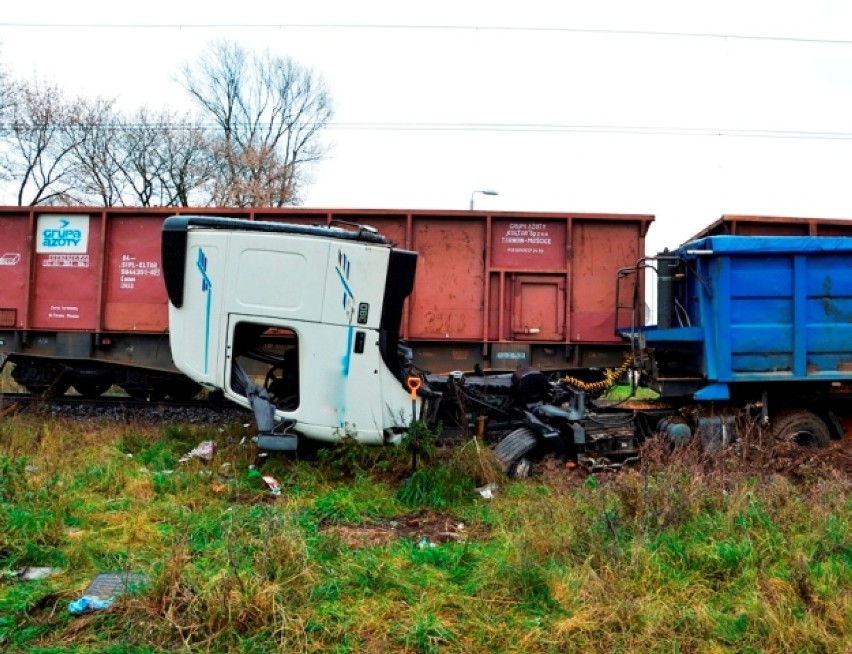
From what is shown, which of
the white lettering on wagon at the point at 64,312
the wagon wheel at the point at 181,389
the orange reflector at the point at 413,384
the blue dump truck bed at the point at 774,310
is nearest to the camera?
the orange reflector at the point at 413,384

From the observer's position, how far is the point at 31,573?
315 cm

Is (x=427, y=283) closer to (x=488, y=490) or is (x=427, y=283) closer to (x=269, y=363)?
(x=269, y=363)

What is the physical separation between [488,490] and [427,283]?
391 cm

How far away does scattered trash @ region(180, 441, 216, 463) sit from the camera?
5.44 metres

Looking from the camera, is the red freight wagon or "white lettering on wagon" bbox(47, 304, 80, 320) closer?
the red freight wagon

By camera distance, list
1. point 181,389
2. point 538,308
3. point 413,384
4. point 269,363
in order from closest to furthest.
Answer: point 413,384 < point 269,363 < point 538,308 < point 181,389

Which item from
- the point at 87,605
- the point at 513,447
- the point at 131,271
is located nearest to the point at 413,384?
the point at 513,447

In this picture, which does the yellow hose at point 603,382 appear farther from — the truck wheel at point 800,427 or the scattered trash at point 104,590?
the scattered trash at point 104,590

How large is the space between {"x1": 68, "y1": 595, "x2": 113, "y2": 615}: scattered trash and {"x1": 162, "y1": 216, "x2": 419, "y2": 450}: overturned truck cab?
6.88ft

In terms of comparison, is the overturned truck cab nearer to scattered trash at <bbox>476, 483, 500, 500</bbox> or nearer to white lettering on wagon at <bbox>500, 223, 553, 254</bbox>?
scattered trash at <bbox>476, 483, 500, 500</bbox>

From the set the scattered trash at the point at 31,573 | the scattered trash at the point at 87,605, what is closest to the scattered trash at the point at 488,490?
the scattered trash at the point at 87,605

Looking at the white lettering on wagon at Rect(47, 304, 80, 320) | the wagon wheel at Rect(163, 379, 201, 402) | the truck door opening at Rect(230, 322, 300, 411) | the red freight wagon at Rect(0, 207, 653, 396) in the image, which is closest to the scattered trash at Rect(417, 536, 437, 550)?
the truck door opening at Rect(230, 322, 300, 411)

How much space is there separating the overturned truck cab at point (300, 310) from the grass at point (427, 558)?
441 mm

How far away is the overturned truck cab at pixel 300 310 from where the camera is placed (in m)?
4.83
